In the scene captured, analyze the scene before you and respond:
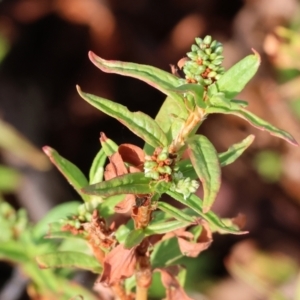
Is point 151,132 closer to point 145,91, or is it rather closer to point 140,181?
point 140,181

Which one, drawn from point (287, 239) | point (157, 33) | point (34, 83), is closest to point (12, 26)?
point (34, 83)

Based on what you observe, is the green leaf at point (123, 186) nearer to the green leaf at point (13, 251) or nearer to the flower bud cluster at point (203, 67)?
the flower bud cluster at point (203, 67)

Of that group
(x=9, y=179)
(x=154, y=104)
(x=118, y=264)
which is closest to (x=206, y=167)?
(x=118, y=264)

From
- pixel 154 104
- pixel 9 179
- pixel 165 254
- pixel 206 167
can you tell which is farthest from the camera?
pixel 154 104

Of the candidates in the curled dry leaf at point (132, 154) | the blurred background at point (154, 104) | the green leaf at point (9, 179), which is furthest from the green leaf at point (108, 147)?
A: the green leaf at point (9, 179)

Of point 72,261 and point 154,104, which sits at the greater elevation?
point 72,261

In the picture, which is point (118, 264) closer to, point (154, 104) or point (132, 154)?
point (132, 154)
